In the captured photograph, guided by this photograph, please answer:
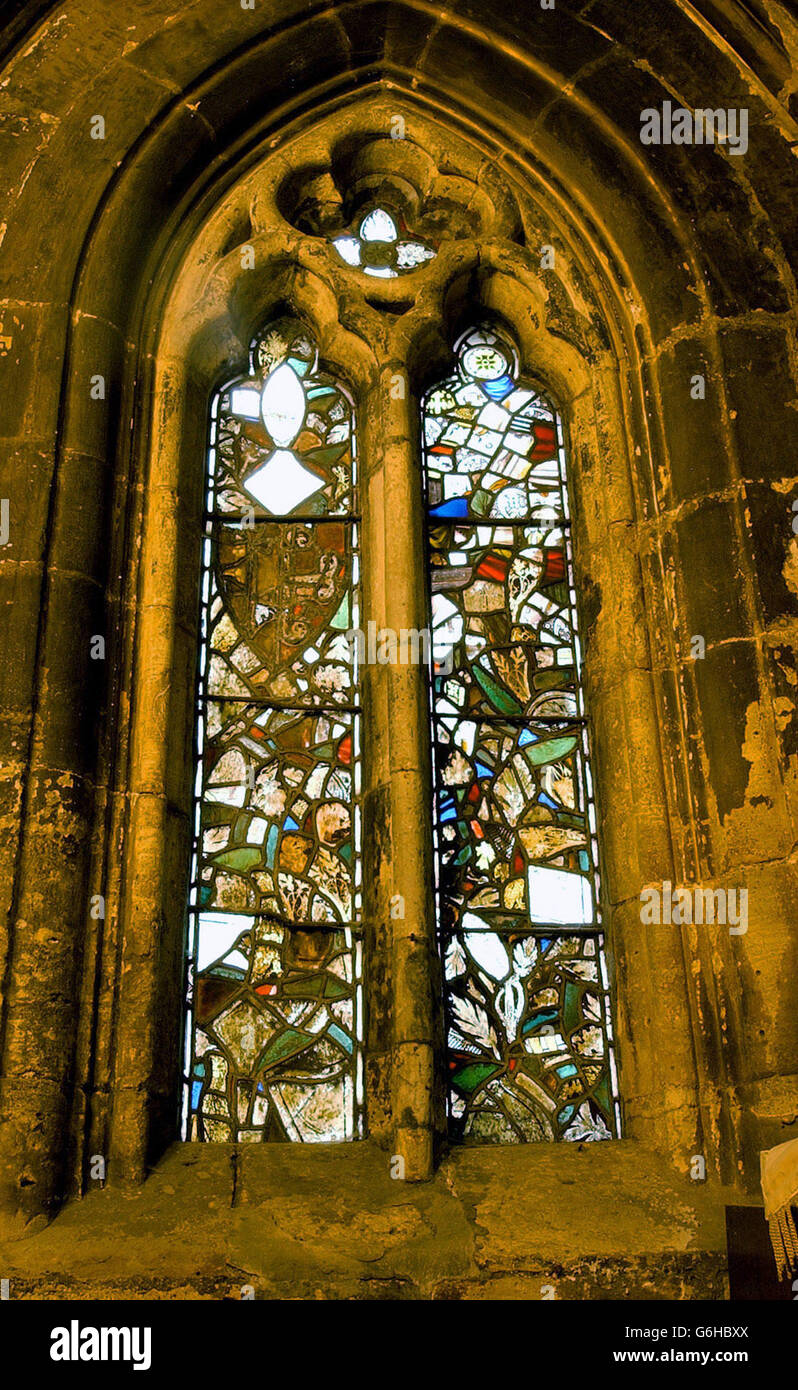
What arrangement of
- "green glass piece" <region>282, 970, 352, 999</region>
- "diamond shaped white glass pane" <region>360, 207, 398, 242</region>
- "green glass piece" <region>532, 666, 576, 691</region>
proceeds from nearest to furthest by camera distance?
"green glass piece" <region>282, 970, 352, 999</region> → "green glass piece" <region>532, 666, 576, 691</region> → "diamond shaped white glass pane" <region>360, 207, 398, 242</region>

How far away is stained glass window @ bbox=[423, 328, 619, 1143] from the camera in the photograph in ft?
15.6

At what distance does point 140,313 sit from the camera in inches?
223

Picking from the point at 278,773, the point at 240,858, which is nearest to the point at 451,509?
the point at 278,773

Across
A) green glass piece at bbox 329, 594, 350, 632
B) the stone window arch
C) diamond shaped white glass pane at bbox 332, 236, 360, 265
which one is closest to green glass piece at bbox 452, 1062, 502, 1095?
the stone window arch

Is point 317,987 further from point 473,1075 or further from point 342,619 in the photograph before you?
point 342,619

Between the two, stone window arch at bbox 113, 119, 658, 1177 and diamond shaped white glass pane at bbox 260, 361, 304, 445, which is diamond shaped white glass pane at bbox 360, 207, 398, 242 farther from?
diamond shaped white glass pane at bbox 260, 361, 304, 445

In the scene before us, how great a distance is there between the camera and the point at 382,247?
20.0ft

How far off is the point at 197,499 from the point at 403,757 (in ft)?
4.24

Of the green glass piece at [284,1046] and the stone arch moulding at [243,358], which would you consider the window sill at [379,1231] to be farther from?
the stone arch moulding at [243,358]

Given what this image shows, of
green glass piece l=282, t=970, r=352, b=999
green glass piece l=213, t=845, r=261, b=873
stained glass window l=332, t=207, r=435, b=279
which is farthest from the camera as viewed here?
stained glass window l=332, t=207, r=435, b=279

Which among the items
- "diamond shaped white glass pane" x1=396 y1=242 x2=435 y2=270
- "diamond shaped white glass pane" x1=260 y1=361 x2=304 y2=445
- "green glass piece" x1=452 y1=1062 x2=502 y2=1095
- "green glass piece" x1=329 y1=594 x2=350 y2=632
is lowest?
"green glass piece" x1=452 y1=1062 x2=502 y2=1095

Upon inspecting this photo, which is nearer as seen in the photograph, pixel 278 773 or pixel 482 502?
pixel 278 773

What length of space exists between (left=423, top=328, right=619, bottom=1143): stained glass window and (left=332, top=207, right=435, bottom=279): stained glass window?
38cm
